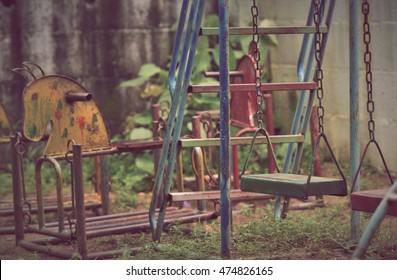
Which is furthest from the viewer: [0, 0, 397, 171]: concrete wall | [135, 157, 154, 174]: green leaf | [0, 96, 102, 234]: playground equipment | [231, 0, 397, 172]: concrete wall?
[0, 0, 397, 171]: concrete wall

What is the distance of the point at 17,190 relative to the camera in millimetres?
6461

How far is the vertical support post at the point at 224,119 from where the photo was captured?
527cm

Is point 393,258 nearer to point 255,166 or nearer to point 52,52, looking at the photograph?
point 255,166

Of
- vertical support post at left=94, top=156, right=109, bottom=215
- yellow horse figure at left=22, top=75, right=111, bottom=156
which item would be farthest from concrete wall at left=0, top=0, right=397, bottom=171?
yellow horse figure at left=22, top=75, right=111, bottom=156

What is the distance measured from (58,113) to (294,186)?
1.94m

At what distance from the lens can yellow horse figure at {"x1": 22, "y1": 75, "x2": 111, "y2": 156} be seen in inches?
246

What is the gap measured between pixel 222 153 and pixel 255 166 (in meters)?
3.51

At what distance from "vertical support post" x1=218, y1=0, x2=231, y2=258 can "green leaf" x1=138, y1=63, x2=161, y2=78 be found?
13.6ft

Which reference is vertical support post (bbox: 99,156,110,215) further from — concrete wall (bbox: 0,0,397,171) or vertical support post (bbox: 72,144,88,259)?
concrete wall (bbox: 0,0,397,171)

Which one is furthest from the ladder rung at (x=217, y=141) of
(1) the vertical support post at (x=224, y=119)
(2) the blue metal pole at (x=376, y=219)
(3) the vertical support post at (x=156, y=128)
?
(2) the blue metal pole at (x=376, y=219)

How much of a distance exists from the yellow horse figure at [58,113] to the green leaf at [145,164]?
2.31 m

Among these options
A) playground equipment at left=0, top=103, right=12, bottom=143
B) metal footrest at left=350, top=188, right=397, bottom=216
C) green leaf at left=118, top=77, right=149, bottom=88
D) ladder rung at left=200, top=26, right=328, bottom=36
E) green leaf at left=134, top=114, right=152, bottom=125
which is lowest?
green leaf at left=134, top=114, right=152, bottom=125

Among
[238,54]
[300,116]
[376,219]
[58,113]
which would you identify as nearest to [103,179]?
[58,113]
